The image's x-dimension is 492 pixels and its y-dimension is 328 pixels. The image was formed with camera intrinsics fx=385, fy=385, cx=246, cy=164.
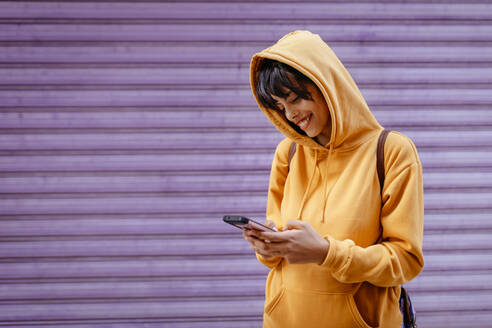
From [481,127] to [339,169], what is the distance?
2400mm

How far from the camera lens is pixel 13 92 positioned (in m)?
3.30

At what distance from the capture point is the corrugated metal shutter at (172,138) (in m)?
3.29

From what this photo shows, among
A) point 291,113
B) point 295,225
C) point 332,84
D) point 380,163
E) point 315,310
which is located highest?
point 332,84

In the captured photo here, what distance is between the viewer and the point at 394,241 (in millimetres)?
1594

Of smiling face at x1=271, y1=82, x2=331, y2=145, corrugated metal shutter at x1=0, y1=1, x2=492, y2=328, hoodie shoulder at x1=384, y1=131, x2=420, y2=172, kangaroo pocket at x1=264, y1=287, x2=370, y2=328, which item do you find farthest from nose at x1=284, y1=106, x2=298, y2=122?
corrugated metal shutter at x1=0, y1=1, x2=492, y2=328

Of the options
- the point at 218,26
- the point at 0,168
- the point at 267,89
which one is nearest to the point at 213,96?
the point at 218,26

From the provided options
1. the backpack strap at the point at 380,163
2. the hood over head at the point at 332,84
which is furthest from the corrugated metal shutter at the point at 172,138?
the backpack strap at the point at 380,163

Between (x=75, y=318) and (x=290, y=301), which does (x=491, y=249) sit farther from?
(x=75, y=318)

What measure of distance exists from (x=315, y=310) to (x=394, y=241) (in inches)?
17.8

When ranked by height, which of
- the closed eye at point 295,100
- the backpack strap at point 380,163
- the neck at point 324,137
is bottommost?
the backpack strap at point 380,163

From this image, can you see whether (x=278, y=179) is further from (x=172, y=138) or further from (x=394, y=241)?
(x=172, y=138)

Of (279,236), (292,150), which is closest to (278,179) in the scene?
(292,150)

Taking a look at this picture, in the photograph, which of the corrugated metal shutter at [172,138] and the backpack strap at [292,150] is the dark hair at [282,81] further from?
the corrugated metal shutter at [172,138]

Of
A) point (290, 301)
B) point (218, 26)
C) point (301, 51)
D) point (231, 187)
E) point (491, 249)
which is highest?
point (218, 26)
